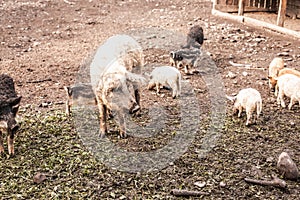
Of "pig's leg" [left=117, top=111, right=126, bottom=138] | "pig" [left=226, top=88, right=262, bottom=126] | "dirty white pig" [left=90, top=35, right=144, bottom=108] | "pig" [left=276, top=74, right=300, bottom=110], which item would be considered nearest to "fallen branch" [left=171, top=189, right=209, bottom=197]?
"pig's leg" [left=117, top=111, right=126, bottom=138]

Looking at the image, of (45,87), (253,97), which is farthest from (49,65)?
(253,97)

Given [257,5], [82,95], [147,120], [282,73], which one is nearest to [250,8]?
[257,5]

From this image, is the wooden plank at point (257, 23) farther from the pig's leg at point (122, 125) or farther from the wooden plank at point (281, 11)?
the pig's leg at point (122, 125)

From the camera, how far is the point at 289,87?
17.7ft

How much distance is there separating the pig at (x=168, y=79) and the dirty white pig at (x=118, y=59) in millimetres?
728

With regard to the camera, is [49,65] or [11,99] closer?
[11,99]

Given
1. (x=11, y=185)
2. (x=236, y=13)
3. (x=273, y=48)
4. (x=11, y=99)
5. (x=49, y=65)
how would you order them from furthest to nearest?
(x=236, y=13) < (x=273, y=48) < (x=49, y=65) < (x=11, y=99) < (x=11, y=185)

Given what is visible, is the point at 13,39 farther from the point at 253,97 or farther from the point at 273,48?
the point at 253,97

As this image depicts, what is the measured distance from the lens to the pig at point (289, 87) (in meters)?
5.32

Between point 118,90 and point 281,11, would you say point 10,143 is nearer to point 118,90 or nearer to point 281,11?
point 118,90

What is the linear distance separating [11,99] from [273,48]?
581cm

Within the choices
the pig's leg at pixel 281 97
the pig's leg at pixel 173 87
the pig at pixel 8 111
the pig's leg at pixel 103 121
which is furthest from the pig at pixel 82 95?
the pig's leg at pixel 281 97

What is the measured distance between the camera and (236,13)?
11.7m

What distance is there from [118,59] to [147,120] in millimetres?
887
